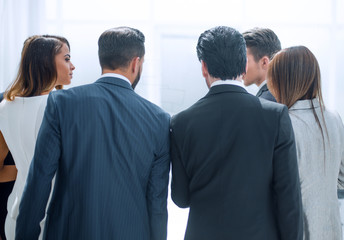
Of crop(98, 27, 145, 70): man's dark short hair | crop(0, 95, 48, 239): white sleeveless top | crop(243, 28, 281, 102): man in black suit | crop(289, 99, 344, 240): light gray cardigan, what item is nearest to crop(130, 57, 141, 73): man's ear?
crop(98, 27, 145, 70): man's dark short hair

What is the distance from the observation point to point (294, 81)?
1270 millimetres

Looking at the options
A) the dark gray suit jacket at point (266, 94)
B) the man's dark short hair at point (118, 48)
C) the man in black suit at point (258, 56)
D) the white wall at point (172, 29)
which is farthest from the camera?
the white wall at point (172, 29)

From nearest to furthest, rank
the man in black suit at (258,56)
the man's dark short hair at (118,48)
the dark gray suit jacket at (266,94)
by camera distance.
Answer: the man's dark short hair at (118,48), the dark gray suit jacket at (266,94), the man in black suit at (258,56)

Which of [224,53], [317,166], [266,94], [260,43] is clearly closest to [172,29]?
[260,43]

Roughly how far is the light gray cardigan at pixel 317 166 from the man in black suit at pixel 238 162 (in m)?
0.19

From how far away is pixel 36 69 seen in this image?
4.93ft

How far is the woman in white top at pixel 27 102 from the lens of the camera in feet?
4.53

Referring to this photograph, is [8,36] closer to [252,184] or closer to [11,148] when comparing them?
[11,148]

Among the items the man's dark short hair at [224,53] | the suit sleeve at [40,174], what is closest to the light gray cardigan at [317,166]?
the man's dark short hair at [224,53]

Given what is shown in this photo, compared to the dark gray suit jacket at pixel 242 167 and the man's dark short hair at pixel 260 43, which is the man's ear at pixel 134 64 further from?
the man's dark short hair at pixel 260 43

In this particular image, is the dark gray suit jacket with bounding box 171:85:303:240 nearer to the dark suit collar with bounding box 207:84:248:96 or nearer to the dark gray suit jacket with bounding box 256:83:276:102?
the dark suit collar with bounding box 207:84:248:96

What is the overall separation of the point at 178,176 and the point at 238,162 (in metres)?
0.21

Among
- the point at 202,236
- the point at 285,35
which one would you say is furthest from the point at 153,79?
the point at 202,236

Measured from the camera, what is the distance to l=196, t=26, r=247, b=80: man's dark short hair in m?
1.11
